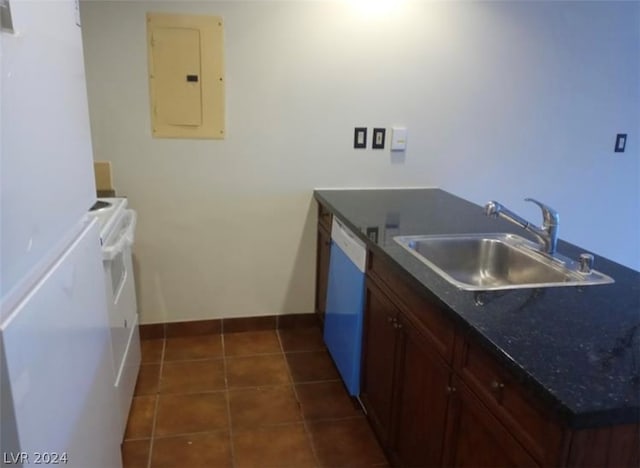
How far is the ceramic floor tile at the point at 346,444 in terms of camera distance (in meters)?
1.99

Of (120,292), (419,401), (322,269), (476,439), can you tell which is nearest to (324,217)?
(322,269)

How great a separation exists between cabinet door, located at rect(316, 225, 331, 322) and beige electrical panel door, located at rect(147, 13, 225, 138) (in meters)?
0.83

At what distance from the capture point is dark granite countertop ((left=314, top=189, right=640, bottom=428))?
0.93 meters

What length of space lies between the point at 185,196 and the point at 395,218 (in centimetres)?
119

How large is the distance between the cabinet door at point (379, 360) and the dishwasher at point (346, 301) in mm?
49

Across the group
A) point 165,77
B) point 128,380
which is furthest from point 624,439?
point 165,77

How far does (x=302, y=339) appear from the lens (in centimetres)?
296

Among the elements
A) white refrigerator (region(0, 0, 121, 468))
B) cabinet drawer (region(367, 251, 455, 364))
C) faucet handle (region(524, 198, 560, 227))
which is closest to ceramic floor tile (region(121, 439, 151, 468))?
white refrigerator (region(0, 0, 121, 468))

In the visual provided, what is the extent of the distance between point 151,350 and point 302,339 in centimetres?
86

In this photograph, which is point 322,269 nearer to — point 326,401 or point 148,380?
point 326,401

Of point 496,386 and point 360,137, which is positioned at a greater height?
point 360,137

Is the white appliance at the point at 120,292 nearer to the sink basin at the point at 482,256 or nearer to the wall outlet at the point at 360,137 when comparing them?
the sink basin at the point at 482,256

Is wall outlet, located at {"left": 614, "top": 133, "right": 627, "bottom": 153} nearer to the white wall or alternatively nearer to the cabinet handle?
the white wall

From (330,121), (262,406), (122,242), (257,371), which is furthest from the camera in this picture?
(330,121)
